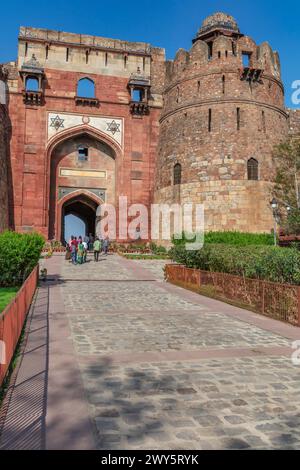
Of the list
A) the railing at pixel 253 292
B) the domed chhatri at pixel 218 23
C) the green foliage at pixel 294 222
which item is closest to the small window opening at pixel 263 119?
the domed chhatri at pixel 218 23

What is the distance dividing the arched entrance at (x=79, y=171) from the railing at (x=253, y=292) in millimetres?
Result: 17544

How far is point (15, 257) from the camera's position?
1275 centimetres

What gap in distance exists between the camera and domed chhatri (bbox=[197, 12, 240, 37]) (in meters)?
26.7

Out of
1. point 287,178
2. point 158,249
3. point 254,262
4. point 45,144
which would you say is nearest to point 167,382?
point 254,262

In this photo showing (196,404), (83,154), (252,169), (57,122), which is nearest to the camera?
(196,404)

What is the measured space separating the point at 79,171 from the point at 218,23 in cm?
1475

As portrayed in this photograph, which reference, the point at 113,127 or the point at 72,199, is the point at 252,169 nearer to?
the point at 113,127

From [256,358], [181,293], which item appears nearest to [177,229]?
[181,293]

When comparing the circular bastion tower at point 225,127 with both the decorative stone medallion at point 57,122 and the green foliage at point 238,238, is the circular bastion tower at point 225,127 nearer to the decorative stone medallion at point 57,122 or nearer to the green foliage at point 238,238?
the green foliage at point 238,238

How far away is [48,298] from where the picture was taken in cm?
1055

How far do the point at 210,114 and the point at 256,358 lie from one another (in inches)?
884

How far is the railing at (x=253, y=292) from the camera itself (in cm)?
799

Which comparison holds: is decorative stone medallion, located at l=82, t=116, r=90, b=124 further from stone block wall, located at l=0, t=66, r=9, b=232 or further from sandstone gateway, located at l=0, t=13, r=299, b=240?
stone block wall, located at l=0, t=66, r=9, b=232

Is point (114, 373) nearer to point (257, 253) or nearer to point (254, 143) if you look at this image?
point (257, 253)
